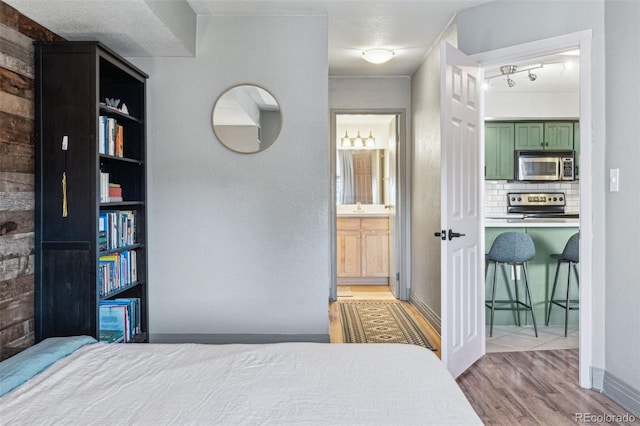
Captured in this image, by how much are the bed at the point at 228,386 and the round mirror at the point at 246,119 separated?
1.83 metres

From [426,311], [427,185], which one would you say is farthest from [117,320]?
[427,185]

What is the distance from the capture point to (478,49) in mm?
3168

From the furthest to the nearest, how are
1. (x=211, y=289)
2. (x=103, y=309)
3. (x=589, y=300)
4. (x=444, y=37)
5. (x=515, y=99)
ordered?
(x=515, y=99) → (x=444, y=37) → (x=211, y=289) → (x=103, y=309) → (x=589, y=300)

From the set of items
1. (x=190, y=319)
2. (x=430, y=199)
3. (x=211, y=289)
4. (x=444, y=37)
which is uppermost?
(x=444, y=37)

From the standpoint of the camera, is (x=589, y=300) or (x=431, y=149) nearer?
(x=589, y=300)

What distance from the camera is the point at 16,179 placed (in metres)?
2.42

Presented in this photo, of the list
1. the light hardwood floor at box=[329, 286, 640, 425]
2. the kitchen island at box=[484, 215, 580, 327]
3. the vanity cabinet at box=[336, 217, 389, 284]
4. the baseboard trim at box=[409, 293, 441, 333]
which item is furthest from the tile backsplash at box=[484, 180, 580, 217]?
the light hardwood floor at box=[329, 286, 640, 425]

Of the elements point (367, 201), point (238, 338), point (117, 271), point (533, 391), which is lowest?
point (533, 391)

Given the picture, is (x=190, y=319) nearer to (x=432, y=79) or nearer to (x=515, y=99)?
(x=432, y=79)

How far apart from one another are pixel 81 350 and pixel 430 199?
126 inches

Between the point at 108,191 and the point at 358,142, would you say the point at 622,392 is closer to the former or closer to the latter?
the point at 108,191

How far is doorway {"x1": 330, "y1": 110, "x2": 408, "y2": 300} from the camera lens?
17.1 feet

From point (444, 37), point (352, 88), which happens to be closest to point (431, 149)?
point (444, 37)

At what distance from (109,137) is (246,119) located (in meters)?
0.93
